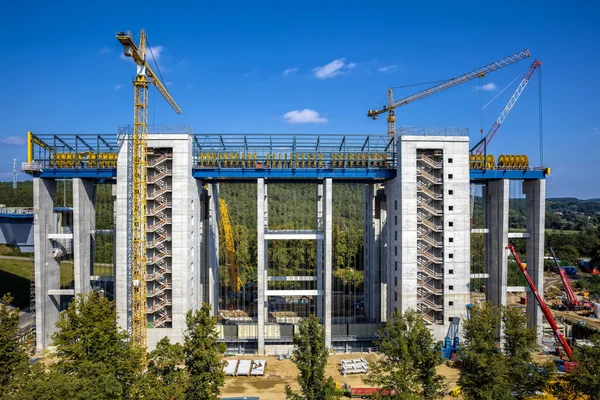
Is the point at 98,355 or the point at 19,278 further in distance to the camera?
the point at 19,278

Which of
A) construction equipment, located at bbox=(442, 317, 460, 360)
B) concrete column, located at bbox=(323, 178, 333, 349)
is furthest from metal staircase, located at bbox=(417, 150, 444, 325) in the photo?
concrete column, located at bbox=(323, 178, 333, 349)

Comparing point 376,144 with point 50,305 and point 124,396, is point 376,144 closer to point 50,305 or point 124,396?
point 124,396

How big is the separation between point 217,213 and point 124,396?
39.4 metres

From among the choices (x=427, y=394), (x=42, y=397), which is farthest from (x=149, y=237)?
(x=427, y=394)

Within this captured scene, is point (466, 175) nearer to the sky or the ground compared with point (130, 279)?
nearer to the sky

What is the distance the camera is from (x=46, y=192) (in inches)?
2245

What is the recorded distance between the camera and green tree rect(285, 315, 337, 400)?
3259 cm

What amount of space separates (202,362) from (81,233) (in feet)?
109

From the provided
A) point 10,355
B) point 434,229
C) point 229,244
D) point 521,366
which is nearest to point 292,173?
point 434,229

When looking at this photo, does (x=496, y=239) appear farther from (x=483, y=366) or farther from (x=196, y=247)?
(x=196, y=247)

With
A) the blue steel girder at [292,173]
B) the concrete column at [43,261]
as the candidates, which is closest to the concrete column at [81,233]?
the concrete column at [43,261]

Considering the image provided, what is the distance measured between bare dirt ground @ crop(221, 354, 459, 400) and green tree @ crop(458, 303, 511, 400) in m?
13.9

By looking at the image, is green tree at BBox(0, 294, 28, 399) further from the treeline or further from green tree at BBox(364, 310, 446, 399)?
the treeline

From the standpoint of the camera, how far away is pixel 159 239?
5341 centimetres
